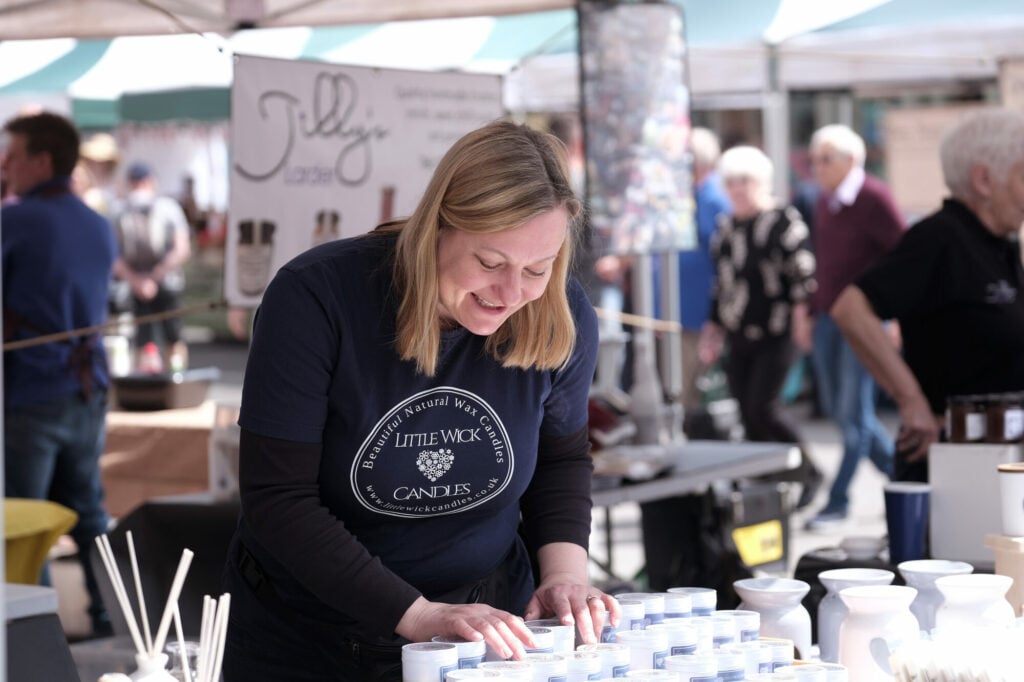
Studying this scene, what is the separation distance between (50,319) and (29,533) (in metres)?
1.03

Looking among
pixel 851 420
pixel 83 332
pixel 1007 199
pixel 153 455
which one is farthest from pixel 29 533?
pixel 851 420

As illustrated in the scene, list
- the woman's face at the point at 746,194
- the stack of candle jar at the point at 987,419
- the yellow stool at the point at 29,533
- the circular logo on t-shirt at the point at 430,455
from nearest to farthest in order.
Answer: the circular logo on t-shirt at the point at 430,455 < the stack of candle jar at the point at 987,419 < the yellow stool at the point at 29,533 < the woman's face at the point at 746,194

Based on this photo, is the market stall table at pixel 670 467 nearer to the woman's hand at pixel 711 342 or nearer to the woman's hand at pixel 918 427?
the woman's hand at pixel 918 427

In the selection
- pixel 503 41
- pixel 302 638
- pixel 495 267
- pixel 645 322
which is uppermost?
pixel 503 41

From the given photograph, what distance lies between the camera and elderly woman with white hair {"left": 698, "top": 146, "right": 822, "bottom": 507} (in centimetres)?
663

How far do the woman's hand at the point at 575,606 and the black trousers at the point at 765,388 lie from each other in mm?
4707

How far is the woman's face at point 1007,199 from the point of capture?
3.32 metres

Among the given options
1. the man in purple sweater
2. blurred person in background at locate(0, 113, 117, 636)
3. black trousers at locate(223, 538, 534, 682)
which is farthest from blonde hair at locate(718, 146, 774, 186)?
black trousers at locate(223, 538, 534, 682)

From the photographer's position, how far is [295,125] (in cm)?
397

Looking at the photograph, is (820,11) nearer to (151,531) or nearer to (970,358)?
(970,358)

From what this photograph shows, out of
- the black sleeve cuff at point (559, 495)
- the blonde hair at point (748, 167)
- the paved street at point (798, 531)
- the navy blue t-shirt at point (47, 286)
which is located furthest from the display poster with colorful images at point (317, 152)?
the blonde hair at point (748, 167)

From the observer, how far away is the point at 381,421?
199 cm

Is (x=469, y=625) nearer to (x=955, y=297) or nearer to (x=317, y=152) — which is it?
(x=955, y=297)

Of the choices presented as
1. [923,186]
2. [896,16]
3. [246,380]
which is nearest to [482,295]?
[246,380]
